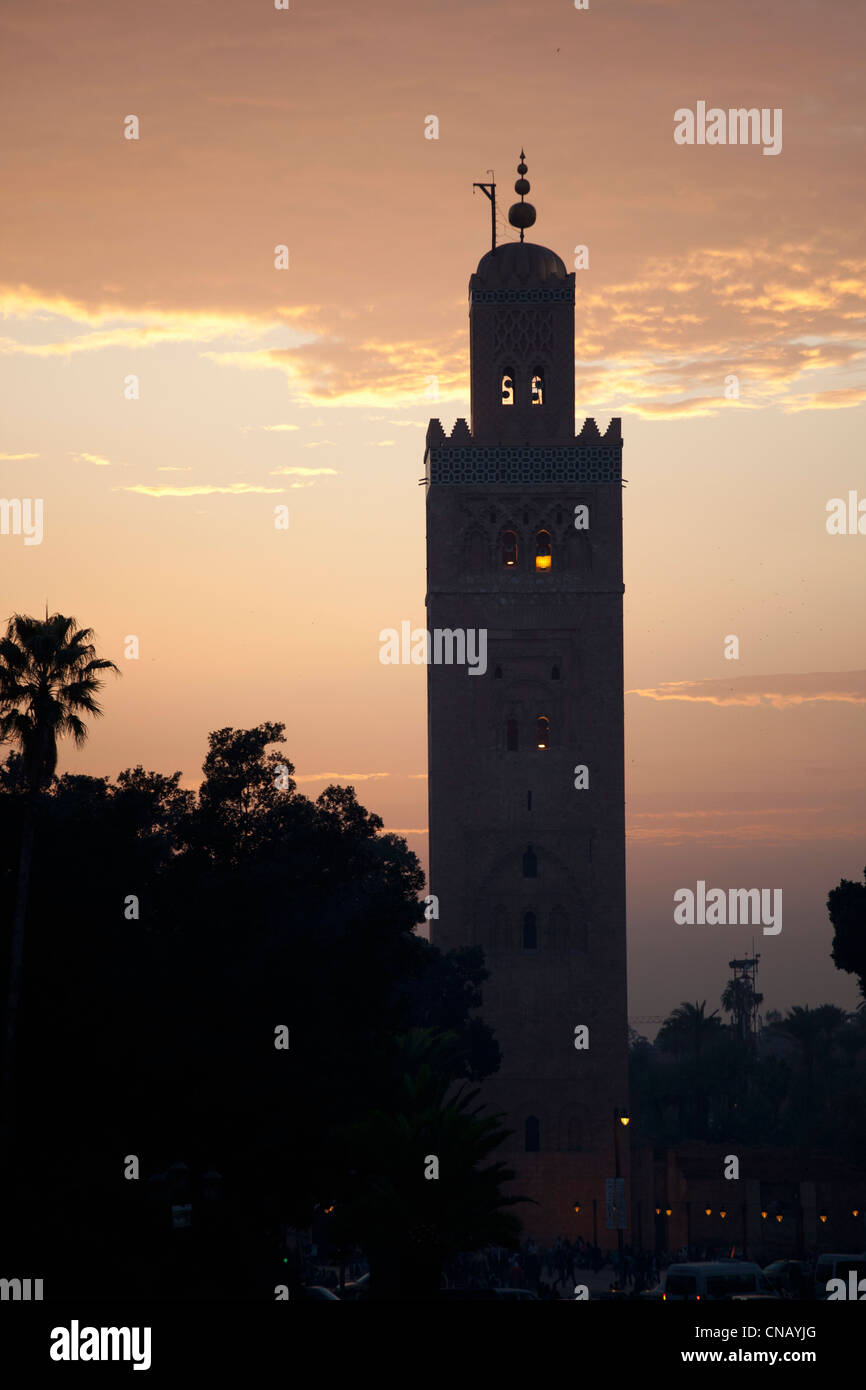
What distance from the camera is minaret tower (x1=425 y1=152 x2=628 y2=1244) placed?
257ft

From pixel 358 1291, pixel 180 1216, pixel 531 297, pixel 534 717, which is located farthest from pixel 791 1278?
pixel 531 297

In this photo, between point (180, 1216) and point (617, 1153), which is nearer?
point (180, 1216)

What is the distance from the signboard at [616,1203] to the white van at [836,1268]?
72.5 ft

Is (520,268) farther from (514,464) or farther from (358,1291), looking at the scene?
(358,1291)

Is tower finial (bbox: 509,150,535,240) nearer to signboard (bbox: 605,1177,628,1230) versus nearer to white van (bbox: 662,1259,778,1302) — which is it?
signboard (bbox: 605,1177,628,1230)

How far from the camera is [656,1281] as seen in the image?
216ft

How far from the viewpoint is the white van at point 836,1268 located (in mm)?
42219

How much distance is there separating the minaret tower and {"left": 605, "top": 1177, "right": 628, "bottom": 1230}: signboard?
5.91 meters

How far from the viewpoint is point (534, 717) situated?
265 feet

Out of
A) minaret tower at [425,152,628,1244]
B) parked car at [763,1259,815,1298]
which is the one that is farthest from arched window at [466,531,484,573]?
parked car at [763,1259,815,1298]

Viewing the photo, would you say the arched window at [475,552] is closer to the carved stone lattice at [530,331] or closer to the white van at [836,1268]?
the carved stone lattice at [530,331]

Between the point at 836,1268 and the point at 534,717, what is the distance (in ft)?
130
